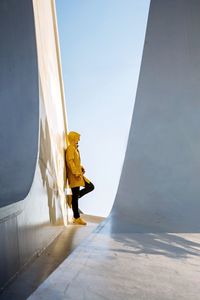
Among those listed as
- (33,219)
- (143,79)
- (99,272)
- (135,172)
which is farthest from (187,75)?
(99,272)

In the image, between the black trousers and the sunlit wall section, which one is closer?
the sunlit wall section

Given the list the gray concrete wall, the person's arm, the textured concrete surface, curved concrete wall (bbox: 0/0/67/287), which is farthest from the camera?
the gray concrete wall

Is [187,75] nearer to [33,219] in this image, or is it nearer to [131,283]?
[33,219]

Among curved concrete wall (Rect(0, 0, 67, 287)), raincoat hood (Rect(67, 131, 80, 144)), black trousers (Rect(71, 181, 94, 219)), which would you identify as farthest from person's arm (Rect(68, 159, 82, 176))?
curved concrete wall (Rect(0, 0, 67, 287))

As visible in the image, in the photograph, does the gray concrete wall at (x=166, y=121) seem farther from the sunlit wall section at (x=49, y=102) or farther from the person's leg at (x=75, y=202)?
the sunlit wall section at (x=49, y=102)

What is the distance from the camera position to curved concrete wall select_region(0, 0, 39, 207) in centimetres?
303

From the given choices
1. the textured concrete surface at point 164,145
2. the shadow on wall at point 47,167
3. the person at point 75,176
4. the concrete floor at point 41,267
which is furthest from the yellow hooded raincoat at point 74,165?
the concrete floor at point 41,267

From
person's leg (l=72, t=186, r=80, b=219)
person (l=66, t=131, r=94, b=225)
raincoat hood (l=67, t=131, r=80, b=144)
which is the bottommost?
person's leg (l=72, t=186, r=80, b=219)

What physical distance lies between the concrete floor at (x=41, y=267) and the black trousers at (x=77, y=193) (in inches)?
46.4

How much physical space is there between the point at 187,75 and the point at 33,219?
4444mm

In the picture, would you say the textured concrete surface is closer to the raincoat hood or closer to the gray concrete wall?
the gray concrete wall

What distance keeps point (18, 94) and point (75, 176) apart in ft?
6.25

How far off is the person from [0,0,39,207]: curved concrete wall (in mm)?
1398

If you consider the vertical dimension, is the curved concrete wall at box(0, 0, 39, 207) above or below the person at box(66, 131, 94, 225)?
above
